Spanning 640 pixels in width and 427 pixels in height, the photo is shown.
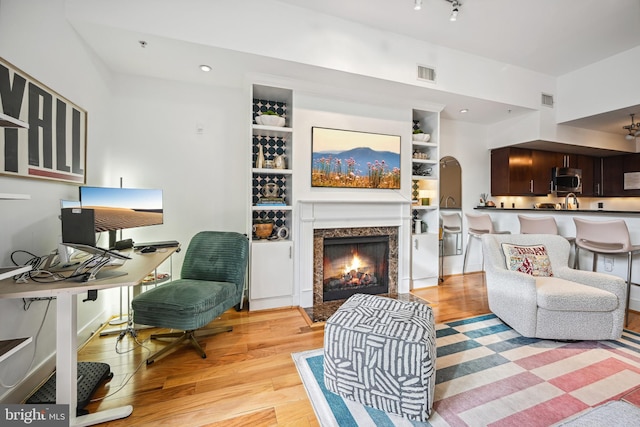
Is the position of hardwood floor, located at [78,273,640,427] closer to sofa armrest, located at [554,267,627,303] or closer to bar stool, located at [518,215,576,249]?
sofa armrest, located at [554,267,627,303]

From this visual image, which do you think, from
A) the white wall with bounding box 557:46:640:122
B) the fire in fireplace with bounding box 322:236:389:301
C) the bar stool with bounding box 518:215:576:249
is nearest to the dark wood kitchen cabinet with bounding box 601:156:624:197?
the white wall with bounding box 557:46:640:122

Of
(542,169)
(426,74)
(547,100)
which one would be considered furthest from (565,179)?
A: (426,74)

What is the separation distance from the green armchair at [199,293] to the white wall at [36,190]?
0.54 metres

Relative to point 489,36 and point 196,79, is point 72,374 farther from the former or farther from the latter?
→ point 489,36

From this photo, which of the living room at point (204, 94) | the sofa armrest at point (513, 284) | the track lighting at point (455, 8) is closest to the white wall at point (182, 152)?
the living room at point (204, 94)

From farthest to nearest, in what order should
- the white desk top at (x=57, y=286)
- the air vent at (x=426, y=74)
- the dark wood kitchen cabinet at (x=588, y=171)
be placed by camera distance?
1. the dark wood kitchen cabinet at (x=588, y=171)
2. the air vent at (x=426, y=74)
3. the white desk top at (x=57, y=286)

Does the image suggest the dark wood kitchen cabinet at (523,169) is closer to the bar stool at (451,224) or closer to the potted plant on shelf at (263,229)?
the bar stool at (451,224)

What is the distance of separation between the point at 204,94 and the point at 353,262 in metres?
2.71

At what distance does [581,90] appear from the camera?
12.1 feet

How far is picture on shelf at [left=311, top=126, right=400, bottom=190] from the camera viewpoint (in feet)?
10.1

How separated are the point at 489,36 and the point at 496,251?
2.43m

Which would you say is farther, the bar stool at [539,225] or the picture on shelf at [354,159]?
the bar stool at [539,225]

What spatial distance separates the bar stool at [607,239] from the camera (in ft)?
8.52

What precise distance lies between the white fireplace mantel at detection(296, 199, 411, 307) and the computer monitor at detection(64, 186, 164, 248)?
1.46 metres
